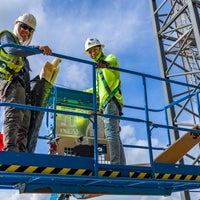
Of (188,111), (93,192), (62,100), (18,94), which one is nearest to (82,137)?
(62,100)

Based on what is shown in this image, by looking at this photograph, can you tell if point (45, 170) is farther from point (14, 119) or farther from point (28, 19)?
point (28, 19)

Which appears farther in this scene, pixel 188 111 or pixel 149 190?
pixel 188 111

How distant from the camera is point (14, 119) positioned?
13.8 feet

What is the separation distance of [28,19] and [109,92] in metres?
1.60

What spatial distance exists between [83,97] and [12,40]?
241 cm

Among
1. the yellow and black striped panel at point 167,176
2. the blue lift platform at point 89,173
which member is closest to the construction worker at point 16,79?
the blue lift platform at point 89,173

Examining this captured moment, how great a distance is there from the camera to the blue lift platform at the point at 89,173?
409 centimetres

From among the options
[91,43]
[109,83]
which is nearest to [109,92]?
[109,83]

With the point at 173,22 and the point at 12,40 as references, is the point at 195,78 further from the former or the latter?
the point at 12,40

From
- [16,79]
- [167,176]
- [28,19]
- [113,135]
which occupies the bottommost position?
[167,176]

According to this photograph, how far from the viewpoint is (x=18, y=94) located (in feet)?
14.2

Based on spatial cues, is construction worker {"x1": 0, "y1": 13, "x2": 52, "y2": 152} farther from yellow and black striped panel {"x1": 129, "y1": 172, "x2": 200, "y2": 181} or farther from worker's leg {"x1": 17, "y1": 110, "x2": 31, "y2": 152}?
yellow and black striped panel {"x1": 129, "y1": 172, "x2": 200, "y2": 181}

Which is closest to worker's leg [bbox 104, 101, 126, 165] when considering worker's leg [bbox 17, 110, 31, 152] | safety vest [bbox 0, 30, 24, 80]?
worker's leg [bbox 17, 110, 31, 152]

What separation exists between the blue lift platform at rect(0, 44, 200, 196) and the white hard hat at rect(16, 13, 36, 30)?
1.88 ft
